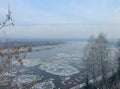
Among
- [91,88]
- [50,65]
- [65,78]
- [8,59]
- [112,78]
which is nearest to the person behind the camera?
[8,59]

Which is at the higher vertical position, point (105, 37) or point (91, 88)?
point (105, 37)

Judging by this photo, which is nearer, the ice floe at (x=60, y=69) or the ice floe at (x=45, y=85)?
the ice floe at (x=45, y=85)

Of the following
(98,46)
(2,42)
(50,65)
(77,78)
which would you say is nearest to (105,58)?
(98,46)

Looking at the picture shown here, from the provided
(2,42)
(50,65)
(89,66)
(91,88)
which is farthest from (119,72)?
(2,42)

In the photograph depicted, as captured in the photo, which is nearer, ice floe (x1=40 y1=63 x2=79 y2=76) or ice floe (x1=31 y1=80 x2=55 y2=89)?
ice floe (x1=31 y1=80 x2=55 y2=89)

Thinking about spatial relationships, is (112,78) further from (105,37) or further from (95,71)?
(105,37)

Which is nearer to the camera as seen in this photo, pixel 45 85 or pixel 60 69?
pixel 45 85

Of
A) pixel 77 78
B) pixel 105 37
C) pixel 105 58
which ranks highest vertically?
pixel 105 37

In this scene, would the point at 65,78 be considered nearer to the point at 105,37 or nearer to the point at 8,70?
the point at 105,37

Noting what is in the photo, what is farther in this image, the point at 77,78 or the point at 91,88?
the point at 77,78

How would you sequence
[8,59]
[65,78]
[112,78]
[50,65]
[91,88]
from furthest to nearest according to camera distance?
[50,65], [65,78], [112,78], [91,88], [8,59]
